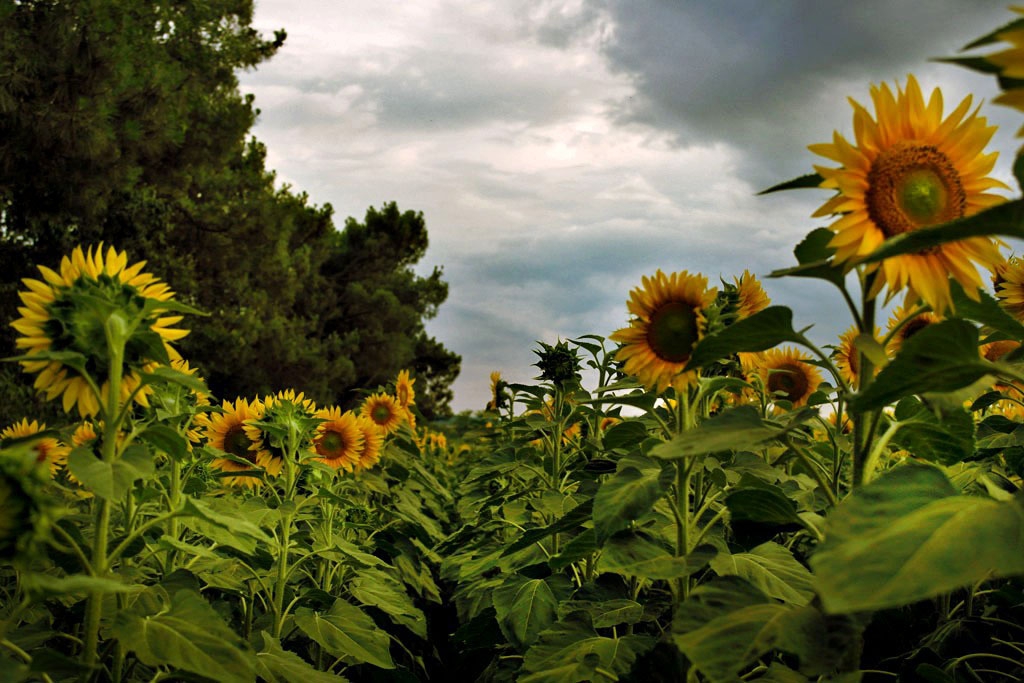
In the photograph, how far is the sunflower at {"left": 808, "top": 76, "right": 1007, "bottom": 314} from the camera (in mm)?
1049

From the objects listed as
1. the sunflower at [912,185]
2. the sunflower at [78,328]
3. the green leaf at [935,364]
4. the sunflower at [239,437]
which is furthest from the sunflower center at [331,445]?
the green leaf at [935,364]

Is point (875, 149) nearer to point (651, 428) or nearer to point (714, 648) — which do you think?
point (714, 648)

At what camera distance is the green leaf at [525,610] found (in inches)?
78.9

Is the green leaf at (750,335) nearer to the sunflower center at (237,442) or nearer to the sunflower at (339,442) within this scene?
the sunflower center at (237,442)

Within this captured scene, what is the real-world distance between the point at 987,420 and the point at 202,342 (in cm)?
1513

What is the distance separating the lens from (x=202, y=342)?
15.5 meters

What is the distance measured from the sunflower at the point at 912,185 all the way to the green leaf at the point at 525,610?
4.16ft

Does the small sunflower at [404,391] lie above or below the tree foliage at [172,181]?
below

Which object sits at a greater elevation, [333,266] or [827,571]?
[333,266]

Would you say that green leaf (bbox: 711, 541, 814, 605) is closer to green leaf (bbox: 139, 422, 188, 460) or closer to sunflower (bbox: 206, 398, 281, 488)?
green leaf (bbox: 139, 422, 188, 460)

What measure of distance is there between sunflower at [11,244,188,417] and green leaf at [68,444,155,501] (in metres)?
0.10

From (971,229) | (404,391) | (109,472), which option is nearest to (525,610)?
(109,472)

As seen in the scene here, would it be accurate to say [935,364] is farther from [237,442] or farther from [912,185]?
[237,442]

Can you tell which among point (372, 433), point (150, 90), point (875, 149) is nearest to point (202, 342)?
point (150, 90)
